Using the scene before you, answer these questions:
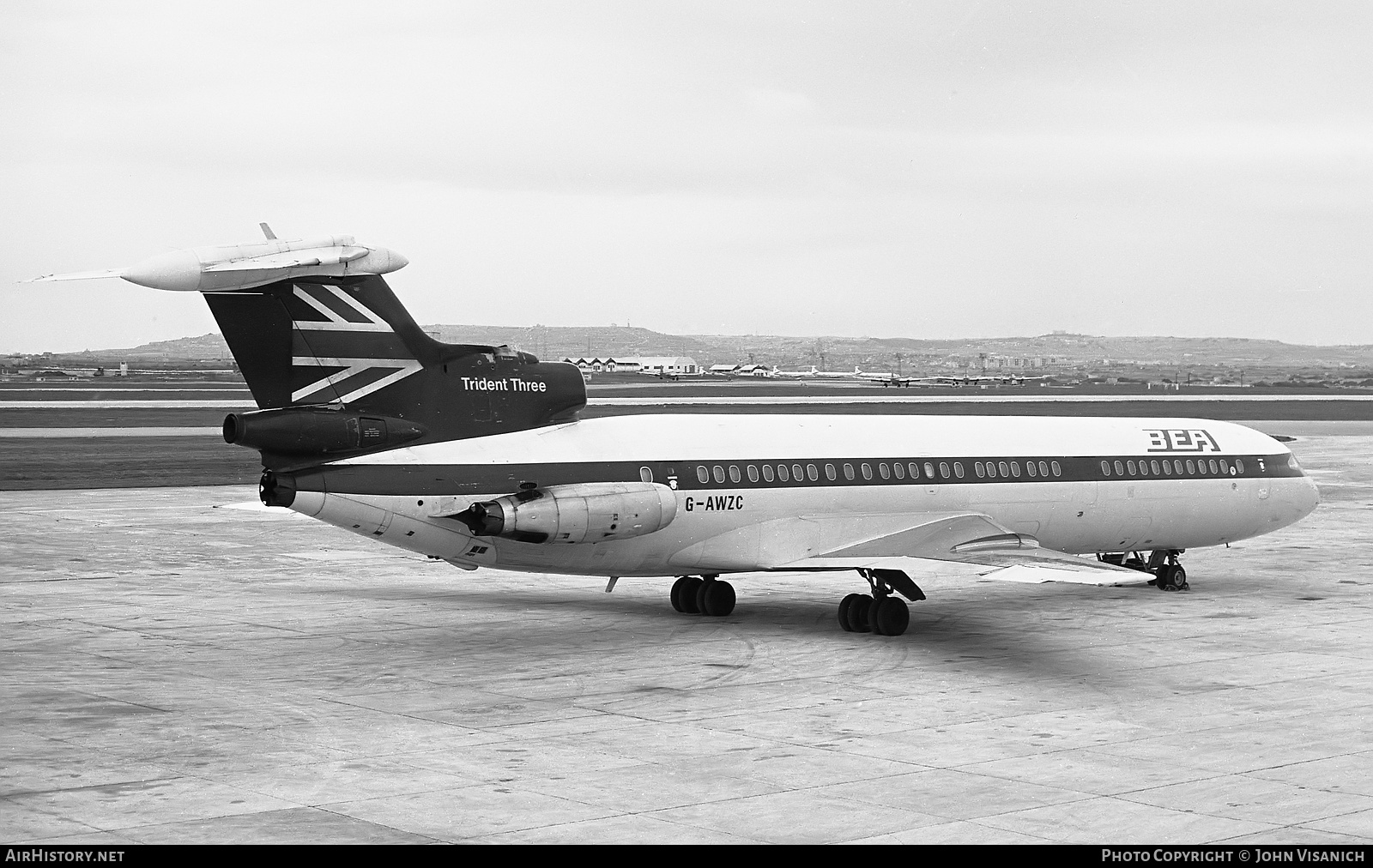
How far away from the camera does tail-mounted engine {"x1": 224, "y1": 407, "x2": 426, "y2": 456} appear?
19.0m

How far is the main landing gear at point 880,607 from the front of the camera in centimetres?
2177

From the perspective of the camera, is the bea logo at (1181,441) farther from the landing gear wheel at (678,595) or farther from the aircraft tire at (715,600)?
the landing gear wheel at (678,595)

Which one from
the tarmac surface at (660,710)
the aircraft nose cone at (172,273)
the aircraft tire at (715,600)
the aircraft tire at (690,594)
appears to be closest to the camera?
the tarmac surface at (660,710)

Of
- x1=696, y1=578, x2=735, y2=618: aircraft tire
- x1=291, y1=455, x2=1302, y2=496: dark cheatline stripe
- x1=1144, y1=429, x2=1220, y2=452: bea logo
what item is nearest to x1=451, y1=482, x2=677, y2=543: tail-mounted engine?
Answer: x1=291, y1=455, x2=1302, y2=496: dark cheatline stripe

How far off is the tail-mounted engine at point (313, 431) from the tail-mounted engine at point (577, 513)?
1385 mm

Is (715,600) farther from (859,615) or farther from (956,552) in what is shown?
(956,552)

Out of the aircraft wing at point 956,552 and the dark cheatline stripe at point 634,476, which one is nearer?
the dark cheatline stripe at point 634,476

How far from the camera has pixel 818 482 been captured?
23047 millimetres

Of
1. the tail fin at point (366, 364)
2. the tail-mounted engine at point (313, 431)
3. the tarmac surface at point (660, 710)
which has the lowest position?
the tarmac surface at point (660, 710)

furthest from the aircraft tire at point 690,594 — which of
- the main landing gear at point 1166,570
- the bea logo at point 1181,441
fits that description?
the bea logo at point 1181,441

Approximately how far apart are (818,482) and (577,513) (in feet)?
13.8

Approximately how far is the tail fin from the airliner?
0.02 metres

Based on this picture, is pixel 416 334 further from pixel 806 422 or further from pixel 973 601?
pixel 973 601

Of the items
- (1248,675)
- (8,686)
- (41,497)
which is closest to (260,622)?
(8,686)
